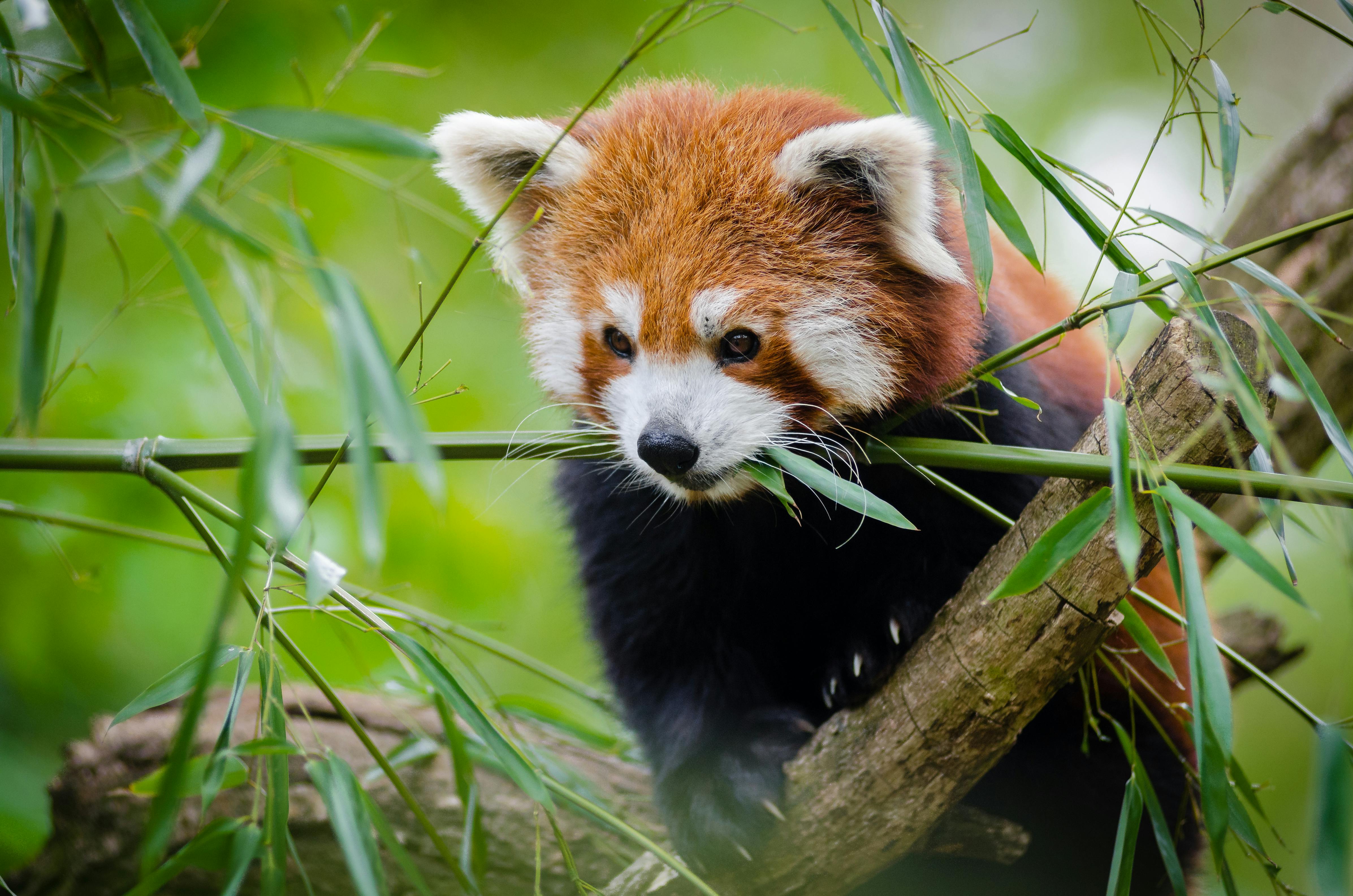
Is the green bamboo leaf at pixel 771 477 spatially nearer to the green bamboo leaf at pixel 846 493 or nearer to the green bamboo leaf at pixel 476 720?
the green bamboo leaf at pixel 846 493

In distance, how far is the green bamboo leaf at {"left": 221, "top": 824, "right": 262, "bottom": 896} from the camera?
1.10 m

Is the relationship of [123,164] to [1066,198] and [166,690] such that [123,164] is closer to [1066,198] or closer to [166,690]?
[166,690]

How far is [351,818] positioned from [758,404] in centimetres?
96

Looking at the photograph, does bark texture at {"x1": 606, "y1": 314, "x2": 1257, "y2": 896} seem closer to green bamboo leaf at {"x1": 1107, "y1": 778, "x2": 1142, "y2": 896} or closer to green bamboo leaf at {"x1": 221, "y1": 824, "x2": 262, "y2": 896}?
green bamboo leaf at {"x1": 1107, "y1": 778, "x2": 1142, "y2": 896}

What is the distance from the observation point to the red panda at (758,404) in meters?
1.66

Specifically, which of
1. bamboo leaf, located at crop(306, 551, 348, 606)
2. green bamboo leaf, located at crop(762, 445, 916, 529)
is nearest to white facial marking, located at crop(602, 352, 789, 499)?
green bamboo leaf, located at crop(762, 445, 916, 529)

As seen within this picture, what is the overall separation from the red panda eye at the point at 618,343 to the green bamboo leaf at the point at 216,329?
32.3 inches

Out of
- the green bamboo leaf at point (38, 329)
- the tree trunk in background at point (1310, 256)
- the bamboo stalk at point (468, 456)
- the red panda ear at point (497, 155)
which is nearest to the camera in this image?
the green bamboo leaf at point (38, 329)

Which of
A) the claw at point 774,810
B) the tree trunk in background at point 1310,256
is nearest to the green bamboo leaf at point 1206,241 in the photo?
the claw at point 774,810

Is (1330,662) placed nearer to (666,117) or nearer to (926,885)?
(926,885)

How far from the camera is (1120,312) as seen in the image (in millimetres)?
1253

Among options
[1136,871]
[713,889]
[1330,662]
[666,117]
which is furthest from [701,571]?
[1330,662]

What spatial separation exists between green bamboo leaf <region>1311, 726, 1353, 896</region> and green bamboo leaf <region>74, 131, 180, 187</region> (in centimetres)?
153

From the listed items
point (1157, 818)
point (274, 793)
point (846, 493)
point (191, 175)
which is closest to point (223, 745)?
point (274, 793)
